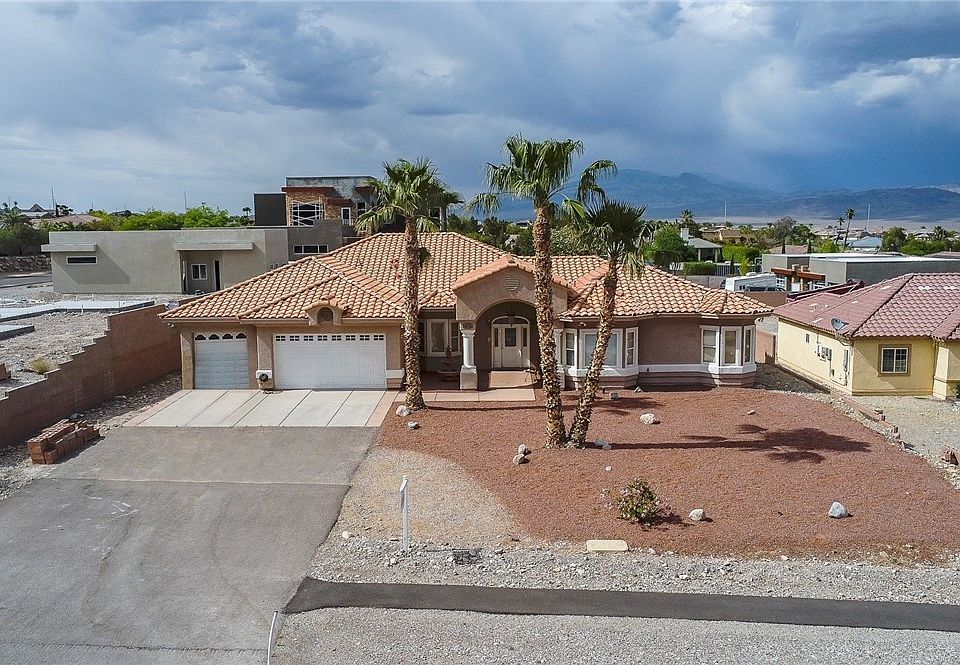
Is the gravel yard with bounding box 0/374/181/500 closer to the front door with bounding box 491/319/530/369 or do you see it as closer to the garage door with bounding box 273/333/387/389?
the garage door with bounding box 273/333/387/389

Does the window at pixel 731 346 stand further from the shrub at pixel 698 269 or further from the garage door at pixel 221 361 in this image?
the shrub at pixel 698 269

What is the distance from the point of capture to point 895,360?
2748cm

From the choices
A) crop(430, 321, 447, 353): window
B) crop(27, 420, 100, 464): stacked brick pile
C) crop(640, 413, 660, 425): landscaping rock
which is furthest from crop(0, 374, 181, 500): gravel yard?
crop(640, 413, 660, 425): landscaping rock

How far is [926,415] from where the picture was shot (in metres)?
24.7

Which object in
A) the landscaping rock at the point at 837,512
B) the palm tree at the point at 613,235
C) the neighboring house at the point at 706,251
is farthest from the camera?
the neighboring house at the point at 706,251

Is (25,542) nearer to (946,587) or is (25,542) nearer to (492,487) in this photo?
(492,487)

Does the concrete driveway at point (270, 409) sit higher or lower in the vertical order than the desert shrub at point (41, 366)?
lower

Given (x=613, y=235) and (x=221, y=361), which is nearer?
(x=613, y=235)

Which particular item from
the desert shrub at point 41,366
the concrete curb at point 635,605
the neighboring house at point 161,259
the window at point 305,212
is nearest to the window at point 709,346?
the concrete curb at point 635,605

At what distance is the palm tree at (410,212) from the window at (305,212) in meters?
37.3

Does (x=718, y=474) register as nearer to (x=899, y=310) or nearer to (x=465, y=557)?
(x=465, y=557)

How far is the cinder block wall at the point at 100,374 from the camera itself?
20.4 meters

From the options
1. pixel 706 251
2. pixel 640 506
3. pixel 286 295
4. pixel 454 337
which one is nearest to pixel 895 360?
pixel 454 337

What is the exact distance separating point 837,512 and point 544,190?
356 inches
